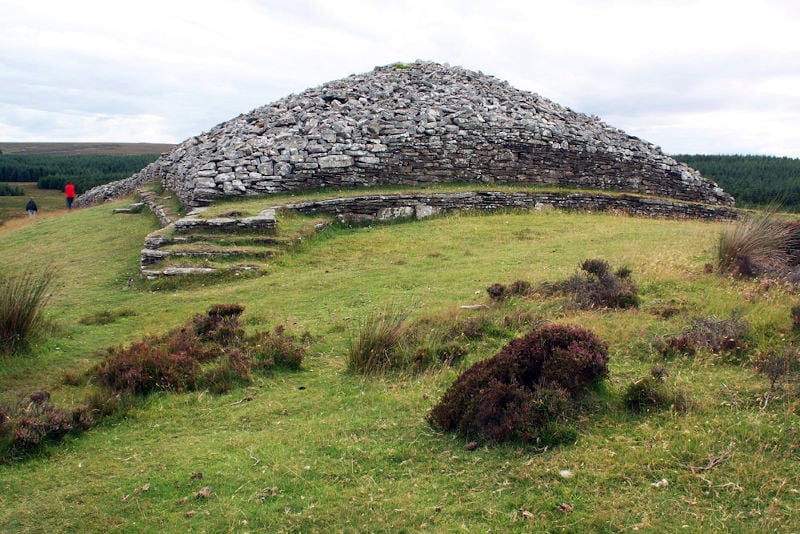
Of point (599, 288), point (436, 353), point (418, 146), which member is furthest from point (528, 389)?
point (418, 146)

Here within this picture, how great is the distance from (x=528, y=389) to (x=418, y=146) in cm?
1523

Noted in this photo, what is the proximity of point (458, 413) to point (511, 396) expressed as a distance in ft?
1.59

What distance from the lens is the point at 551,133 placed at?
829 inches

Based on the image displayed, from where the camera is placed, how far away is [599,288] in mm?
8461

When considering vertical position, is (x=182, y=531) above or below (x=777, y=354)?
below

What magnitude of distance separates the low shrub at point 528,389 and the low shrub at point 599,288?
249cm

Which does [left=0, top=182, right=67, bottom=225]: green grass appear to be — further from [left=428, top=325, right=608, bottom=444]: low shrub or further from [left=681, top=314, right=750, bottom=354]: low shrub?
[left=681, top=314, right=750, bottom=354]: low shrub

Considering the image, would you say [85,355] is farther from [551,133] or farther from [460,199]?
[551,133]

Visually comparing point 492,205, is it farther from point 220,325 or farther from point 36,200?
point 36,200

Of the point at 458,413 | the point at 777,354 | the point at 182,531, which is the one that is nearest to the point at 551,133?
the point at 777,354

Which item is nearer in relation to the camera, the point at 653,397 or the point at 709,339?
the point at 653,397

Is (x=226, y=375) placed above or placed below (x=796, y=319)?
below

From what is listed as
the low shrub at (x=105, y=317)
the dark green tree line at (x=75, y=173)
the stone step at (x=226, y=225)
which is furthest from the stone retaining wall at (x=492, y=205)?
the dark green tree line at (x=75, y=173)

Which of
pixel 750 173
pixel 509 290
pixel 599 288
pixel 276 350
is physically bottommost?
pixel 276 350
